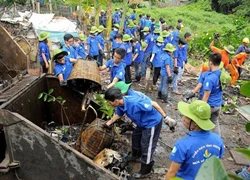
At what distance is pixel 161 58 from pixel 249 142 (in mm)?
2717

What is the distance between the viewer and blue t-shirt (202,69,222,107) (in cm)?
459

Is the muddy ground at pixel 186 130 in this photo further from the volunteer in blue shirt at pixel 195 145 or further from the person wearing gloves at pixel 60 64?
the person wearing gloves at pixel 60 64

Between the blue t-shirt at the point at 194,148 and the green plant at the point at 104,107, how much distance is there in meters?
2.30

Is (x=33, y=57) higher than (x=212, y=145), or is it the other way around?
(x=212, y=145)

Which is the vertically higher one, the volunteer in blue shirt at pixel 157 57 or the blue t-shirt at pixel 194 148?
the blue t-shirt at pixel 194 148

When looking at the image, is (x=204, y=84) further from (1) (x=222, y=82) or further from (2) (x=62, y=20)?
(2) (x=62, y=20)

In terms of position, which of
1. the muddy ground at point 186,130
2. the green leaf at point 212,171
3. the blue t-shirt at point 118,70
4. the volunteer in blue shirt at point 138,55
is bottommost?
the muddy ground at point 186,130

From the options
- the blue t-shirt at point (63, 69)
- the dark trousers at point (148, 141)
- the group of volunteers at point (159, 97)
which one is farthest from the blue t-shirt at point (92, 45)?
the dark trousers at point (148, 141)

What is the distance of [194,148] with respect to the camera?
8.41 feet

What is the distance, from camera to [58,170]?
3301 millimetres

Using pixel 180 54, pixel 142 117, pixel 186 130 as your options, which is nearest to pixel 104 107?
pixel 142 117

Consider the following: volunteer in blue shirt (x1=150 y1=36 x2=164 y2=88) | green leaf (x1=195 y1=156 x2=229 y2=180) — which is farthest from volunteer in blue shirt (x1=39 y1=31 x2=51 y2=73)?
green leaf (x1=195 y1=156 x2=229 y2=180)

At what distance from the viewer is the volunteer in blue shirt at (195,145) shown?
2578 mm

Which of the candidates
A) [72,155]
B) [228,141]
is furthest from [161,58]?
[72,155]
